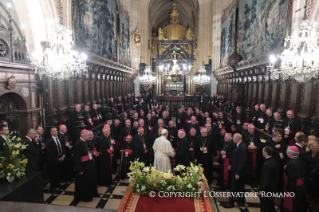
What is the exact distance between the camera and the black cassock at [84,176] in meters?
5.11

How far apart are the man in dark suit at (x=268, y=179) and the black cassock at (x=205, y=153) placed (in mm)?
2135

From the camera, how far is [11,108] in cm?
682

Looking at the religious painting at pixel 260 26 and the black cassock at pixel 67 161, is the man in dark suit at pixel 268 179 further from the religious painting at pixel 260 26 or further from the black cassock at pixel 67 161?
the religious painting at pixel 260 26

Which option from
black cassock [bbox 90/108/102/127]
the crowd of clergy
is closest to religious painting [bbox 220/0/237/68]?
the crowd of clergy

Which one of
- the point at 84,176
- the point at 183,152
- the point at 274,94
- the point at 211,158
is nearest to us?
the point at 84,176

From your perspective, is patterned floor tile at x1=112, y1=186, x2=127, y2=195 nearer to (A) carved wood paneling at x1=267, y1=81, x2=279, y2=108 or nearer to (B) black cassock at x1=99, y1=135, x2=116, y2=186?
(B) black cassock at x1=99, y1=135, x2=116, y2=186

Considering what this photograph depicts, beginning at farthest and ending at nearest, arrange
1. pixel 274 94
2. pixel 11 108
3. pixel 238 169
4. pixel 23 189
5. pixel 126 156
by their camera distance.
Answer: pixel 274 94 < pixel 11 108 < pixel 126 156 < pixel 238 169 < pixel 23 189

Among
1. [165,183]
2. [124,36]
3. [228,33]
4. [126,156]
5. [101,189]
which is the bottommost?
[101,189]

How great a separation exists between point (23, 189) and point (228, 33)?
58.6ft

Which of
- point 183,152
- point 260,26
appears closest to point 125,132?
point 183,152

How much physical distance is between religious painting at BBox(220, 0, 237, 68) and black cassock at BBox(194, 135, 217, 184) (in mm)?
11643

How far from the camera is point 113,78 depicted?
1664 cm

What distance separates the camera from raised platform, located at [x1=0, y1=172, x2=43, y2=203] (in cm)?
323

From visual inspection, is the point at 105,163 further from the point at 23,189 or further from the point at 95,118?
the point at 95,118
